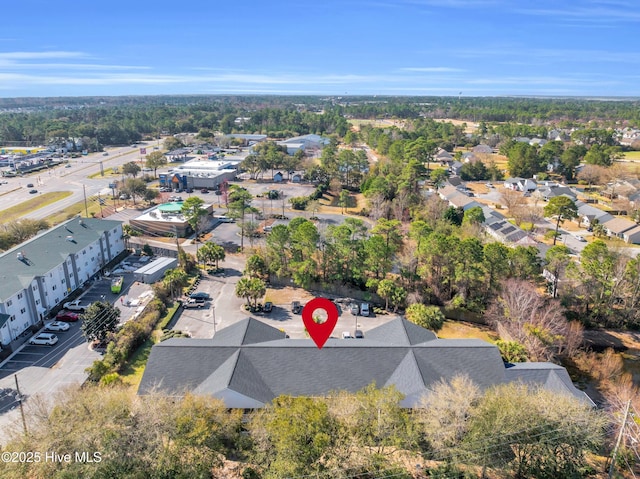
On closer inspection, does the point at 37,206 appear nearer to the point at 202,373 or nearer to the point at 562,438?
the point at 202,373

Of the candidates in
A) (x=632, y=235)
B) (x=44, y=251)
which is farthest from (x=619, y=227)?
(x=44, y=251)

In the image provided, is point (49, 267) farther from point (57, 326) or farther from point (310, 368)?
point (310, 368)

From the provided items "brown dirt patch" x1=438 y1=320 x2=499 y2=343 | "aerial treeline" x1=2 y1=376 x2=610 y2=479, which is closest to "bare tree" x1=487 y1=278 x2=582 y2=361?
"brown dirt patch" x1=438 y1=320 x2=499 y2=343

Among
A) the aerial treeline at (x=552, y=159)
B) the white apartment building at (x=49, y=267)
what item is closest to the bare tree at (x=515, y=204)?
the aerial treeline at (x=552, y=159)

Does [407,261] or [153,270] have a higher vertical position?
[407,261]

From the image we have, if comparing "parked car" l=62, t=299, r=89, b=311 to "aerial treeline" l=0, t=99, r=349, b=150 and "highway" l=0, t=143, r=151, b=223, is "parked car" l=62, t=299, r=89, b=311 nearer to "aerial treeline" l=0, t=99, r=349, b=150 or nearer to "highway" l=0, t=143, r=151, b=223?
"highway" l=0, t=143, r=151, b=223

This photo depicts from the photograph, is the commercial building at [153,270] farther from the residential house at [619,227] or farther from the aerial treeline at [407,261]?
the residential house at [619,227]
